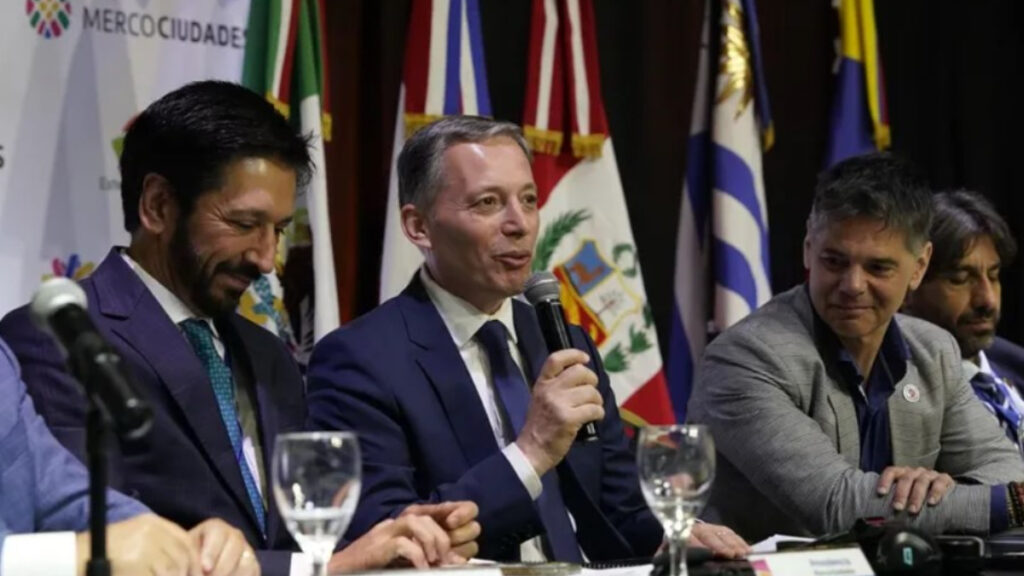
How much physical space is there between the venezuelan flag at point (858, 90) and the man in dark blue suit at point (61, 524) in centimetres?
365

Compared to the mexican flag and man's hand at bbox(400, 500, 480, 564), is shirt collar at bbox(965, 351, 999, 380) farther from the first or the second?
man's hand at bbox(400, 500, 480, 564)

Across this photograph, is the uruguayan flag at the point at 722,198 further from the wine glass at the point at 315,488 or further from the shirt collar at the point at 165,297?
the wine glass at the point at 315,488

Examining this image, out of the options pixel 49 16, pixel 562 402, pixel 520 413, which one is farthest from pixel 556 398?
pixel 49 16

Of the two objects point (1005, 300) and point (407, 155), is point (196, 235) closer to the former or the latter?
point (407, 155)

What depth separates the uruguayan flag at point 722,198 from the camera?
529cm

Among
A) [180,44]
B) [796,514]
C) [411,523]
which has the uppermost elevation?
[180,44]

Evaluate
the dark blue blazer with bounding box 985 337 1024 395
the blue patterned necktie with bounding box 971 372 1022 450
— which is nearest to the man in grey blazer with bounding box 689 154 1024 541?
the blue patterned necktie with bounding box 971 372 1022 450

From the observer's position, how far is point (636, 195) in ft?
17.9

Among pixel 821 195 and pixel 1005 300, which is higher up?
pixel 821 195

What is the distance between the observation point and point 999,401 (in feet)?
13.9

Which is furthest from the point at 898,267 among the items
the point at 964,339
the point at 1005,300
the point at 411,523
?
the point at 1005,300

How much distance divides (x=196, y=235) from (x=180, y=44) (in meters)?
1.31

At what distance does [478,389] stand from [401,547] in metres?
0.73

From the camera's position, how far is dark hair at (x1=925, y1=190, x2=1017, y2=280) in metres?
4.30
